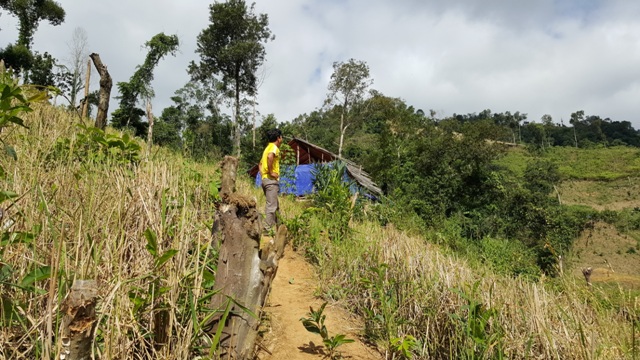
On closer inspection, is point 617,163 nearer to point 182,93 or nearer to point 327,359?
point 182,93

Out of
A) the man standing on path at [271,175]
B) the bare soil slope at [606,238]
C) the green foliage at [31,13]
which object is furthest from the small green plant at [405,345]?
the green foliage at [31,13]

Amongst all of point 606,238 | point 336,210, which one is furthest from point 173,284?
point 606,238

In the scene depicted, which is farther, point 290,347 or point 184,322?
point 290,347

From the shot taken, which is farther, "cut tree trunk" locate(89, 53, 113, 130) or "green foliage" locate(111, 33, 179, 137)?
"green foliage" locate(111, 33, 179, 137)

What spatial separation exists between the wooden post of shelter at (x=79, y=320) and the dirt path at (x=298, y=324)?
1543 millimetres

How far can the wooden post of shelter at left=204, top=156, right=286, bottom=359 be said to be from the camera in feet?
6.55

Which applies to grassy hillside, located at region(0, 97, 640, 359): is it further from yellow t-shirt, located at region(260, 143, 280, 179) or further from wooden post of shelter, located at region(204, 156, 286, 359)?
yellow t-shirt, located at region(260, 143, 280, 179)

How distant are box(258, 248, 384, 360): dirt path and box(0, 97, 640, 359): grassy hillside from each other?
16 centimetres

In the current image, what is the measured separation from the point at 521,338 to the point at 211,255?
2343 millimetres

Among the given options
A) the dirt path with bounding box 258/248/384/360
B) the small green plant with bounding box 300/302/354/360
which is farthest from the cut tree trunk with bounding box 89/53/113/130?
the small green plant with bounding box 300/302/354/360

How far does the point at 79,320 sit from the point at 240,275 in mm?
978

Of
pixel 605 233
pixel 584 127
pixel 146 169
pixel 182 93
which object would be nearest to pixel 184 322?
pixel 146 169

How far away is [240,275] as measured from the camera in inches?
80.0

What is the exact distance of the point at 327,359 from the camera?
2668 millimetres
